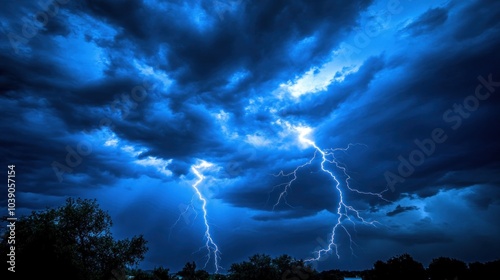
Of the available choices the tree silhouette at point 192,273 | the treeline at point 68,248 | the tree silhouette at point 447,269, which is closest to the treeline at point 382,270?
the tree silhouette at point 447,269

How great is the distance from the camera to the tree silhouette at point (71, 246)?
17844mm

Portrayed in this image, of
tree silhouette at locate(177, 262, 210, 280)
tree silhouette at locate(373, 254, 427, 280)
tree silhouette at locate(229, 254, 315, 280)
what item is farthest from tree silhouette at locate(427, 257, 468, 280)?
tree silhouette at locate(177, 262, 210, 280)

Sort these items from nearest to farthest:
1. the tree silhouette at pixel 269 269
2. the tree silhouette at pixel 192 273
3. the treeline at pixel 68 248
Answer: the treeline at pixel 68 248 < the tree silhouette at pixel 269 269 < the tree silhouette at pixel 192 273

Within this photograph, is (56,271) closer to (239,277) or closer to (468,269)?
(239,277)

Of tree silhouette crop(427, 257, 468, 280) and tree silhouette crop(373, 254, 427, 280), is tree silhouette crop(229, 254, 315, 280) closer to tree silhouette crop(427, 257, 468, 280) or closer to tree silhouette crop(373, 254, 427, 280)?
tree silhouette crop(373, 254, 427, 280)

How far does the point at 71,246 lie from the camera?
18797 millimetres

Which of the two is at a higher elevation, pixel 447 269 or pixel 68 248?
pixel 68 248

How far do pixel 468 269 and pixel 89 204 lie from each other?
55308 millimetres

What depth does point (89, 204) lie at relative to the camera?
74.5 ft

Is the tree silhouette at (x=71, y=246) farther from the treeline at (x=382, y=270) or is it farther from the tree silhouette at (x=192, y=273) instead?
the tree silhouette at (x=192, y=273)

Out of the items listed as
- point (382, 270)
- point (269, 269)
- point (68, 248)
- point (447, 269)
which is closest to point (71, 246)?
point (68, 248)

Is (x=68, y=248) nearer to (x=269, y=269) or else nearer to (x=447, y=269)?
(x=269, y=269)

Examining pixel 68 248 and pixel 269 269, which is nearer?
pixel 68 248

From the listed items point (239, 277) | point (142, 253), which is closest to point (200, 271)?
point (239, 277)
